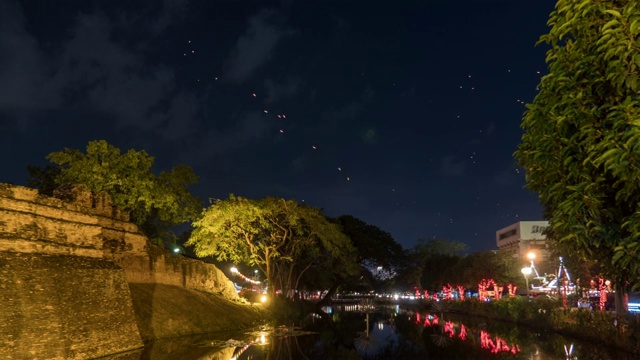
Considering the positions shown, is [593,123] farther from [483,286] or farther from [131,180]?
[483,286]

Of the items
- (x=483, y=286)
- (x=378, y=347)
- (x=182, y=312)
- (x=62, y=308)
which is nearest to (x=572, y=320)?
(x=378, y=347)

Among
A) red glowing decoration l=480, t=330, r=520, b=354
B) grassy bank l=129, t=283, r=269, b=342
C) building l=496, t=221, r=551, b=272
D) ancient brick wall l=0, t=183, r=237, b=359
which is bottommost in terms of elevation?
red glowing decoration l=480, t=330, r=520, b=354

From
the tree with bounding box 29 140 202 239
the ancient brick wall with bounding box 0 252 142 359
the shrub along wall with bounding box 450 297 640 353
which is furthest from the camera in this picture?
the tree with bounding box 29 140 202 239

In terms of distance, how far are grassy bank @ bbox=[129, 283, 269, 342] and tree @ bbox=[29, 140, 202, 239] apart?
307 inches

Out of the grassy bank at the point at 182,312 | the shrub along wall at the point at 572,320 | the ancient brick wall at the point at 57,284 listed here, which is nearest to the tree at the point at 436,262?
the shrub along wall at the point at 572,320

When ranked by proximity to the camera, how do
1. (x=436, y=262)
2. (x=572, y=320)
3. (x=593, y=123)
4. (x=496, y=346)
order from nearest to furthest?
(x=593, y=123) → (x=496, y=346) → (x=572, y=320) → (x=436, y=262)

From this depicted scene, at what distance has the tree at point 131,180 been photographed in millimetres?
36594

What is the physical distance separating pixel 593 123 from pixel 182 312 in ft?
96.6

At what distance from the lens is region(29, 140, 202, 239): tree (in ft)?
120

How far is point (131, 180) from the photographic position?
124 feet

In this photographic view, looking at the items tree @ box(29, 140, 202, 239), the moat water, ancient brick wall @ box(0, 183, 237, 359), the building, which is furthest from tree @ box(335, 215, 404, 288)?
the building

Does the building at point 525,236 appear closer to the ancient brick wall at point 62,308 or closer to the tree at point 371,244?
the tree at point 371,244

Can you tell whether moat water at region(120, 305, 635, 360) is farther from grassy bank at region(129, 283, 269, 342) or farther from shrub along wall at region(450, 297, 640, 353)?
grassy bank at region(129, 283, 269, 342)

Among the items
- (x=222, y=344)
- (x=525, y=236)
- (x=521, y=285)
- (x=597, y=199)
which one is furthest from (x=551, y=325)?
(x=525, y=236)
